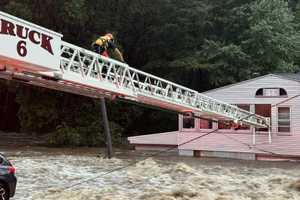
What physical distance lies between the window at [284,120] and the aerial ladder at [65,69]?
9502mm

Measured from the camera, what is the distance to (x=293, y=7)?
48938 millimetres

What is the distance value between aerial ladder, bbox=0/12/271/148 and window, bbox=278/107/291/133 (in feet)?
31.2

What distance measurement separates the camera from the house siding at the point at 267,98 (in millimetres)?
26781

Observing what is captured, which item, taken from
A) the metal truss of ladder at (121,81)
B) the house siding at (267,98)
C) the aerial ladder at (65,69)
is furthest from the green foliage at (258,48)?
the aerial ladder at (65,69)

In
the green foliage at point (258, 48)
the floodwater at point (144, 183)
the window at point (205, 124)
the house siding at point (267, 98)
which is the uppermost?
the green foliage at point (258, 48)

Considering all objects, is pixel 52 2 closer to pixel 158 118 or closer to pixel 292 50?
pixel 158 118

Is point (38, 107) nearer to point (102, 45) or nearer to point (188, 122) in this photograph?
point (188, 122)

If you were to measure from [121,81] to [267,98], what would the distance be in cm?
1559

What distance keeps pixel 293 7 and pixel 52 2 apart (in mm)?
25102

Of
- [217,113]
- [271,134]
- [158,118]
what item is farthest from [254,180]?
[158,118]

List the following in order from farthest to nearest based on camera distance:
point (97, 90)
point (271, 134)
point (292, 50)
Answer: point (292, 50) < point (271, 134) < point (97, 90)

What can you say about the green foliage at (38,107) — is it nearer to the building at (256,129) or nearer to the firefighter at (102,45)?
the building at (256,129)

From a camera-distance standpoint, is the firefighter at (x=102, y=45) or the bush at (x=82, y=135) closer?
the firefighter at (x=102, y=45)

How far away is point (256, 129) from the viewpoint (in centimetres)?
2733
